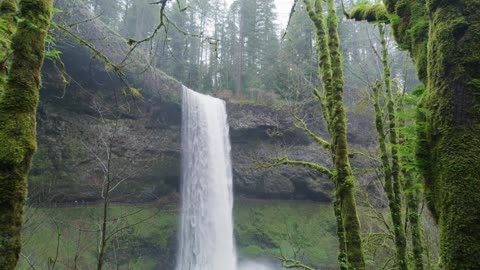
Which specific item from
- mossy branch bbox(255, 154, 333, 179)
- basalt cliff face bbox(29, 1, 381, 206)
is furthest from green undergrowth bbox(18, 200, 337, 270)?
mossy branch bbox(255, 154, 333, 179)

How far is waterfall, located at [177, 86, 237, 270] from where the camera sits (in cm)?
1609

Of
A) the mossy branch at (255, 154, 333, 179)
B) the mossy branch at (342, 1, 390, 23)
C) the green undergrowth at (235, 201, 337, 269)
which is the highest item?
the mossy branch at (342, 1, 390, 23)

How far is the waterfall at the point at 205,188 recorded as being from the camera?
52.8 feet

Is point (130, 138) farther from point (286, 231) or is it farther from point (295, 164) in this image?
point (295, 164)

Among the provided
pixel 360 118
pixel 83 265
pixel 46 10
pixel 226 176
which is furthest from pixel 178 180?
pixel 46 10

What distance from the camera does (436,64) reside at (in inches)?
65.9

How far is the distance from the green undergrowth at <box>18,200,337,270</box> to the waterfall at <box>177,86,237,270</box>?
1168 millimetres

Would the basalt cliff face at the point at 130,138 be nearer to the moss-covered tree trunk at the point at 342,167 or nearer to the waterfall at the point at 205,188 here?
the waterfall at the point at 205,188

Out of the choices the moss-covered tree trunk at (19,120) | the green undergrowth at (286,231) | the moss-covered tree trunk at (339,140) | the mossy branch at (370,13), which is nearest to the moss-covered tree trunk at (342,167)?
the moss-covered tree trunk at (339,140)

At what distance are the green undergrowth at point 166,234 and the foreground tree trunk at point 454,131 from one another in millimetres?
12097

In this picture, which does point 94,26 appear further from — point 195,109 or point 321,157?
point 321,157

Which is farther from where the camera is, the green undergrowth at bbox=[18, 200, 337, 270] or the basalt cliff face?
the basalt cliff face

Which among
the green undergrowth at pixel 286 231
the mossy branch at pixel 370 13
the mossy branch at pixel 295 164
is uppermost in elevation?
the mossy branch at pixel 370 13

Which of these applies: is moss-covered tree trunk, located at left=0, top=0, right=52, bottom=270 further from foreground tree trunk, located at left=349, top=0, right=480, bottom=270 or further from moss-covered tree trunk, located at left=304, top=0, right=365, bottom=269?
moss-covered tree trunk, located at left=304, top=0, right=365, bottom=269
